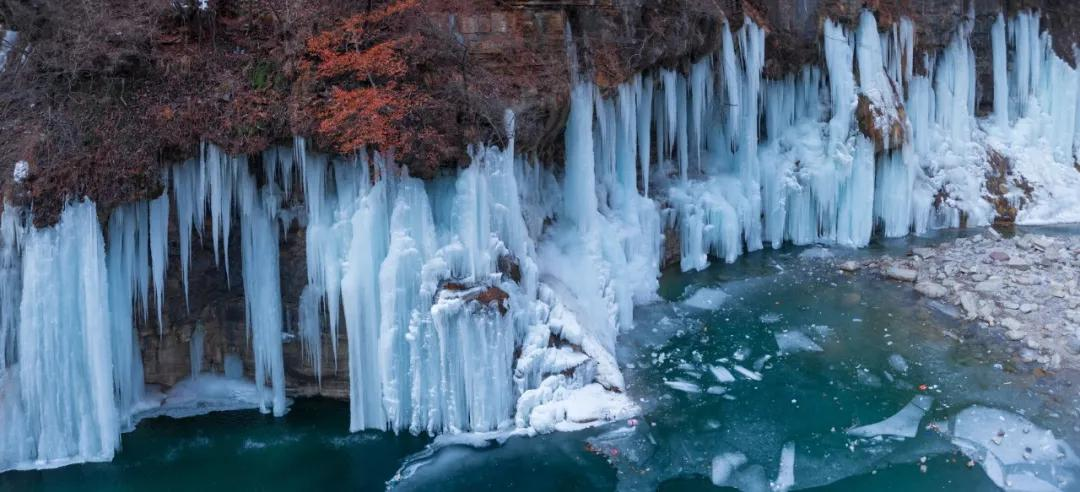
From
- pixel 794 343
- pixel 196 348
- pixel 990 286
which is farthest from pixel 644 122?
pixel 196 348

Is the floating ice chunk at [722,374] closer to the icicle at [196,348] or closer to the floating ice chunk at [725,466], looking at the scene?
the floating ice chunk at [725,466]

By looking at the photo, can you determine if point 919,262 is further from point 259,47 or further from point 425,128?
point 259,47

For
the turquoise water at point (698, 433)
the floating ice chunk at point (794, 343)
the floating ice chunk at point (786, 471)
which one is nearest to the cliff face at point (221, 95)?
the turquoise water at point (698, 433)

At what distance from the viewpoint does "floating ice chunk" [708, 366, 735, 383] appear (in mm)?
10797

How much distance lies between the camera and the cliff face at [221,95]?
925 cm

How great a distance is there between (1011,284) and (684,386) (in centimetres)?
648

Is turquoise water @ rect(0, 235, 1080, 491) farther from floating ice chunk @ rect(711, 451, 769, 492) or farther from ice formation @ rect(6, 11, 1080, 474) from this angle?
ice formation @ rect(6, 11, 1080, 474)

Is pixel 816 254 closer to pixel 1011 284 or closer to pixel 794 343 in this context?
pixel 1011 284

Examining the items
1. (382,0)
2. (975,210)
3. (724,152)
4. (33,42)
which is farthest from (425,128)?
(975,210)

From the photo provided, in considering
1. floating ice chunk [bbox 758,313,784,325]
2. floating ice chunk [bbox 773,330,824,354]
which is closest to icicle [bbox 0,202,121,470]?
floating ice chunk [bbox 773,330,824,354]

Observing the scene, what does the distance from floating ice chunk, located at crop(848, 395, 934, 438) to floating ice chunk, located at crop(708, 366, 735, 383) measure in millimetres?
1682

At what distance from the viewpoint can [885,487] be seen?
8570mm

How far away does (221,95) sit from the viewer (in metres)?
9.93

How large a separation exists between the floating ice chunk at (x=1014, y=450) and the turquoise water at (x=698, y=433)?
0.17m
